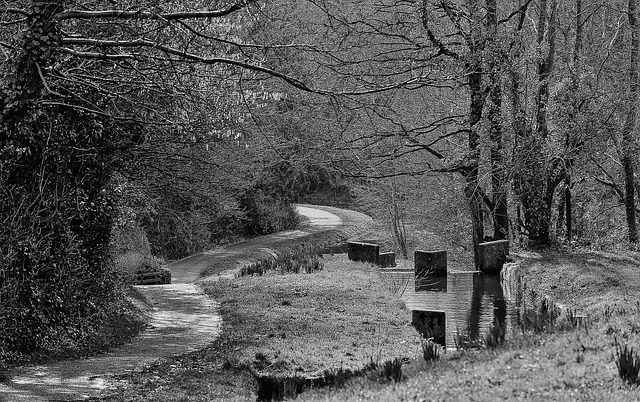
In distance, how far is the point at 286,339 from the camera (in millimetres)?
11523

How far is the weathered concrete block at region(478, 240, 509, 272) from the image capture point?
63.8 feet

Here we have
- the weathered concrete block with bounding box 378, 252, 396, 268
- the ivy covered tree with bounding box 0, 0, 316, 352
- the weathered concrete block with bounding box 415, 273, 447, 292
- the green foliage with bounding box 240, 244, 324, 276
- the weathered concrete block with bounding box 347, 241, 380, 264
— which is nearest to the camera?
the ivy covered tree with bounding box 0, 0, 316, 352

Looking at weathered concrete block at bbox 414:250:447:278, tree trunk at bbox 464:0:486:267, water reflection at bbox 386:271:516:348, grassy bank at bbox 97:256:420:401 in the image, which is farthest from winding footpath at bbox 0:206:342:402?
tree trunk at bbox 464:0:486:267

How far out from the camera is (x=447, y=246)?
2797 cm

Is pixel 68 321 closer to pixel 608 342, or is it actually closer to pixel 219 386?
pixel 219 386

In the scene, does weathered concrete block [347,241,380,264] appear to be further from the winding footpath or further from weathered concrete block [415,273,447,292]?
the winding footpath

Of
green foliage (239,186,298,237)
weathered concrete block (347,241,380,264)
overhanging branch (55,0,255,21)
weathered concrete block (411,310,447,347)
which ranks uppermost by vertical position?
overhanging branch (55,0,255,21)

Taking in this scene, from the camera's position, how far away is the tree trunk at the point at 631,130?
2145 cm

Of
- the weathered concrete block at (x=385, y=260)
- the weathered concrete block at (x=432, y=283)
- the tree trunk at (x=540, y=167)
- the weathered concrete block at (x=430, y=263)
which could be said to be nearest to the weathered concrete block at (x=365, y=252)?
the weathered concrete block at (x=385, y=260)

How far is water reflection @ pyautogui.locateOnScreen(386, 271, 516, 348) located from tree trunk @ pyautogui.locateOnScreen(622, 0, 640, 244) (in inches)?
221

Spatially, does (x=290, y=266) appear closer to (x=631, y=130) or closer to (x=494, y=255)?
(x=494, y=255)

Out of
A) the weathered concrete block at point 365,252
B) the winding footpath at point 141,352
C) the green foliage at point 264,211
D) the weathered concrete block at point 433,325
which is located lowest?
the winding footpath at point 141,352

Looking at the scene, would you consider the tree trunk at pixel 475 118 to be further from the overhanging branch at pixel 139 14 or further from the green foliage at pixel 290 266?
the overhanging branch at pixel 139 14

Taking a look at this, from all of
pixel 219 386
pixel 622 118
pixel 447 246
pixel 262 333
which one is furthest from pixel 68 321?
pixel 447 246
